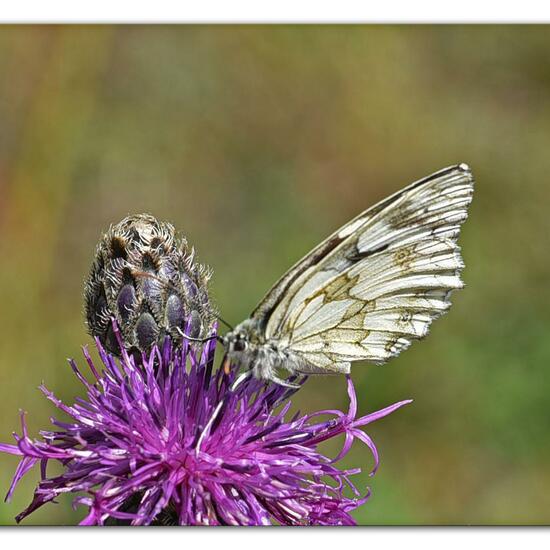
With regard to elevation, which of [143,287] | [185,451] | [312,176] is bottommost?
[185,451]

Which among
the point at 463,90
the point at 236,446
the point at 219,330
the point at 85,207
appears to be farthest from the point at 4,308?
the point at 463,90

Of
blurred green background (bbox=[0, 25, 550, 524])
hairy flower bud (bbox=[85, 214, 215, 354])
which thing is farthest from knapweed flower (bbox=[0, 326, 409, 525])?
blurred green background (bbox=[0, 25, 550, 524])

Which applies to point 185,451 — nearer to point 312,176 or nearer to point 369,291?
point 369,291

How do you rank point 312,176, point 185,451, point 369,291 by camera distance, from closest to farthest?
point 185,451
point 369,291
point 312,176

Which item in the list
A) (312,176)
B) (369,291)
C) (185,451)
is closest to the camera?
(185,451)

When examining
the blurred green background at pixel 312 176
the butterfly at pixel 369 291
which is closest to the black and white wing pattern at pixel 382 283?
the butterfly at pixel 369 291

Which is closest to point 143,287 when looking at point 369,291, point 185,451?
point 185,451

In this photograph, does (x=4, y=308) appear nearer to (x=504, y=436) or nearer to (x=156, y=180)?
(x=156, y=180)
